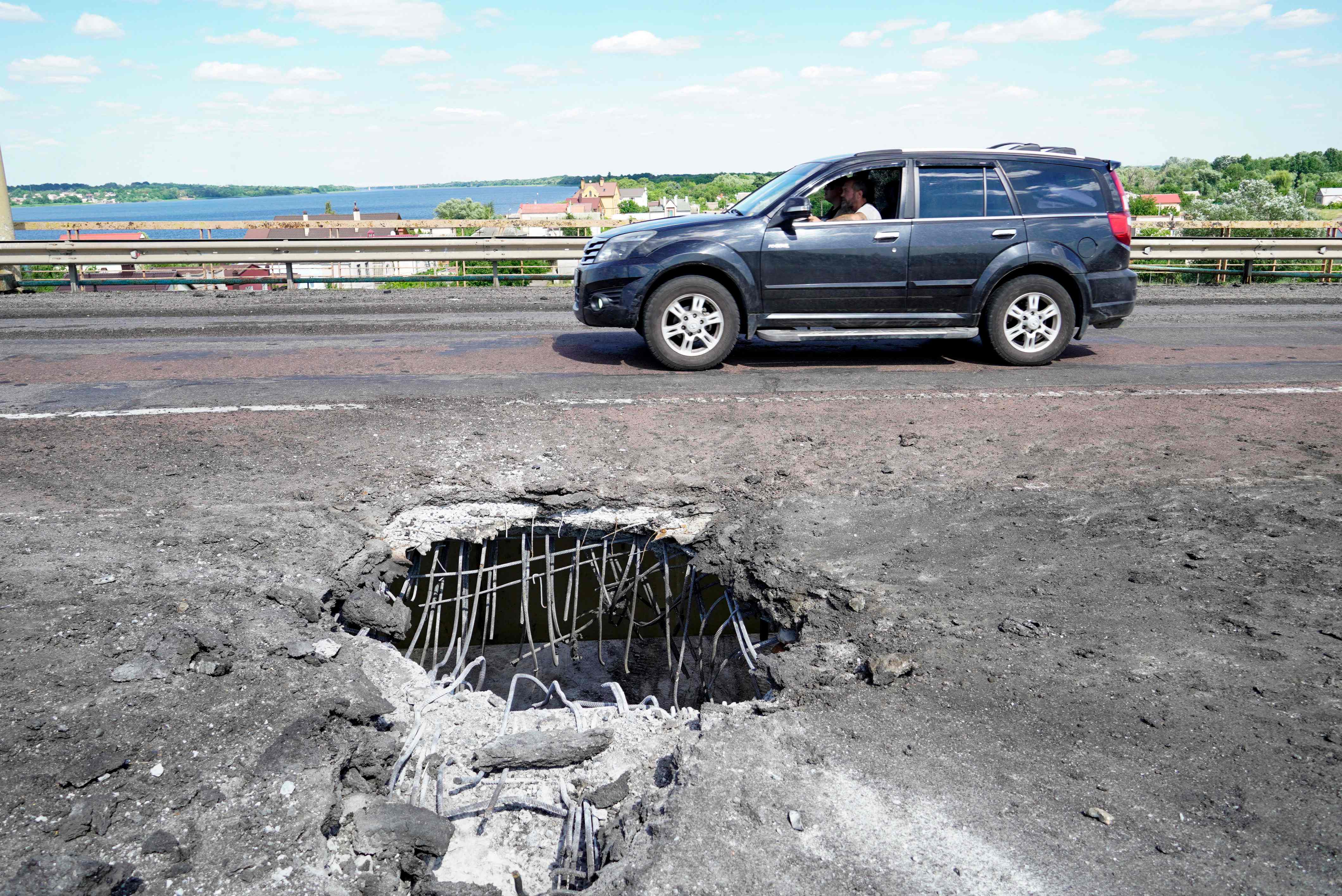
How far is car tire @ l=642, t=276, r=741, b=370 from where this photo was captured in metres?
7.91

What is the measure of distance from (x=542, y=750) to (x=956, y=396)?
4.89 metres

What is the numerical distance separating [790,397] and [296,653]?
4469 mm

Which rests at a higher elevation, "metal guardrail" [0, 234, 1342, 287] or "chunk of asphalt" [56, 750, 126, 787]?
"metal guardrail" [0, 234, 1342, 287]

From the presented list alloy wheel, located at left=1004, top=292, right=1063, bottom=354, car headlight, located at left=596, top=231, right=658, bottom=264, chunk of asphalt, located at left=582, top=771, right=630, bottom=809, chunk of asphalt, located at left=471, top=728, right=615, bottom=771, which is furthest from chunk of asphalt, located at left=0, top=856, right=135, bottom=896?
alloy wheel, located at left=1004, top=292, right=1063, bottom=354

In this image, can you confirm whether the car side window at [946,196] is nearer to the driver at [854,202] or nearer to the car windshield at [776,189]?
the driver at [854,202]

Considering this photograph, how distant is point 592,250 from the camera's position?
27.7 ft

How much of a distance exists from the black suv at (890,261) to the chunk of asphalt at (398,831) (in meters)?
5.53

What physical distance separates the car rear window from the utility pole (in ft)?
49.6

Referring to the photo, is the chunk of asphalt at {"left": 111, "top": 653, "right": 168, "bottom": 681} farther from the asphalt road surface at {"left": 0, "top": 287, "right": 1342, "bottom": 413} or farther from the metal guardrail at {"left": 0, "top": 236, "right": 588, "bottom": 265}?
the metal guardrail at {"left": 0, "top": 236, "right": 588, "bottom": 265}

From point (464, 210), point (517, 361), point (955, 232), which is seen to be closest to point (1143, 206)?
point (955, 232)

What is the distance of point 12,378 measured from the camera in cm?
798

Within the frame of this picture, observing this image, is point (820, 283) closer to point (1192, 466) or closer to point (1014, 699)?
point (1192, 466)

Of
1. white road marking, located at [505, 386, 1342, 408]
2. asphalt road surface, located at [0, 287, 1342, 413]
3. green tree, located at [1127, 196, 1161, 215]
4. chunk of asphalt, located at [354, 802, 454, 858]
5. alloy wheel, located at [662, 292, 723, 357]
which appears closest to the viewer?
chunk of asphalt, located at [354, 802, 454, 858]

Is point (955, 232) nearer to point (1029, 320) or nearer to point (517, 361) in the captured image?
point (1029, 320)
